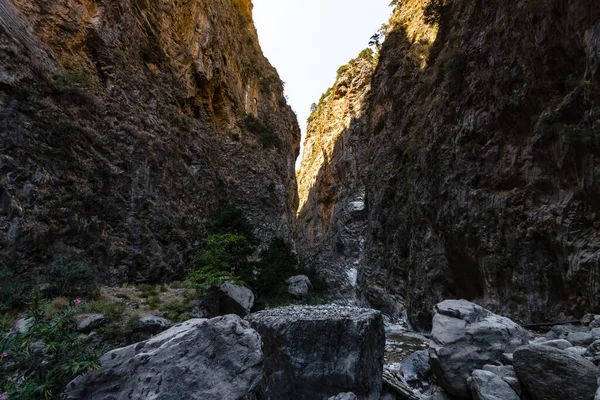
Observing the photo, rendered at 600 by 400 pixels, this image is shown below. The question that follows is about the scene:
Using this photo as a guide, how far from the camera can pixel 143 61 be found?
18.6 m

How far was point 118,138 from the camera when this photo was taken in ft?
49.0

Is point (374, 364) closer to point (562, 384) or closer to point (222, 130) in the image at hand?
point (562, 384)

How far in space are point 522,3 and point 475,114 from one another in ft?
12.3

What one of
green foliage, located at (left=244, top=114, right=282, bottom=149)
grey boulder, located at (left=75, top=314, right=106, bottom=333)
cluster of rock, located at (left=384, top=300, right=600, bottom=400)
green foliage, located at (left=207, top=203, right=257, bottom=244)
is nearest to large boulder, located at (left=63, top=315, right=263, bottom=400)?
cluster of rock, located at (left=384, top=300, right=600, bottom=400)

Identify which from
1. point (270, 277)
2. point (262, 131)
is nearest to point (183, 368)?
point (270, 277)

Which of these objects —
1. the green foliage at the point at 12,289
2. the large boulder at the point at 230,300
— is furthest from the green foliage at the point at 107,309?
the large boulder at the point at 230,300

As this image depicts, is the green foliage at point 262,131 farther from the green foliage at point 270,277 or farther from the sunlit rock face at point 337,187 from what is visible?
the green foliage at point 270,277

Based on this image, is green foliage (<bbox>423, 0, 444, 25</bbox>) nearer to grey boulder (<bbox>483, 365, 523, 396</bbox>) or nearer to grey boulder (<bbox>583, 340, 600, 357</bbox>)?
grey boulder (<bbox>583, 340, 600, 357</bbox>)

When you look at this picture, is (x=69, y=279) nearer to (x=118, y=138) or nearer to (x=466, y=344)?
(x=118, y=138)

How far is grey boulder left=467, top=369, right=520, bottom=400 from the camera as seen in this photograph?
13.8 ft

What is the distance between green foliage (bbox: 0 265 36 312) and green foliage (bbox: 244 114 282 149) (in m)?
23.5

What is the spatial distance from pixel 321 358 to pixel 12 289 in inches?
350

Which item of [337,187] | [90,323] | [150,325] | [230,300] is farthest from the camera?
[337,187]

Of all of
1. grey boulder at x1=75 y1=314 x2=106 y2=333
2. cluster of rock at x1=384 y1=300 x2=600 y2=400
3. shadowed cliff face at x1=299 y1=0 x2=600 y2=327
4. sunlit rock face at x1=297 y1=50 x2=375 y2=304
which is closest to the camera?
cluster of rock at x1=384 y1=300 x2=600 y2=400
